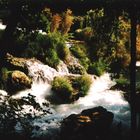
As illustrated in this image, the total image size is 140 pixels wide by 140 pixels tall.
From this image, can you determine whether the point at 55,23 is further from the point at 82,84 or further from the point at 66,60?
the point at 82,84

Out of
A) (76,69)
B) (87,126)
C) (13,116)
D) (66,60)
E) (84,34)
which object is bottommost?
(87,126)

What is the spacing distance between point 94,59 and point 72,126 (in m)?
8.53

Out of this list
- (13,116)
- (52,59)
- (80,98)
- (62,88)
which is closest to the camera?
(13,116)

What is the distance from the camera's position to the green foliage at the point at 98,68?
16016 mm

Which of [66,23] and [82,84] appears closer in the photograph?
[82,84]

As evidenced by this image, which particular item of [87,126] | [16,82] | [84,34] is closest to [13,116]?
[87,126]

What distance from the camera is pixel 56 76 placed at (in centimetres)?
1396

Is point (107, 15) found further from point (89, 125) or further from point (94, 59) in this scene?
point (94, 59)

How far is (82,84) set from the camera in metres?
13.7

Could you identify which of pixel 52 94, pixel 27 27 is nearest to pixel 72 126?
pixel 52 94

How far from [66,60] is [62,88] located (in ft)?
9.68

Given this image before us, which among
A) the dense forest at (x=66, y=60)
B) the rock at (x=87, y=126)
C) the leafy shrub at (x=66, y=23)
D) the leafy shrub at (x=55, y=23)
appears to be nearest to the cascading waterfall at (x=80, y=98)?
the dense forest at (x=66, y=60)

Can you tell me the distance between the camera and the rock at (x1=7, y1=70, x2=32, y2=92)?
12828 millimetres

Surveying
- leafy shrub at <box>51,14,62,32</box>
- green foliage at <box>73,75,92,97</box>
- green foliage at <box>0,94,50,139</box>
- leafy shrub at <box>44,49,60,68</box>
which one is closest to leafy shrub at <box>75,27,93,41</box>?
leafy shrub at <box>51,14,62,32</box>
